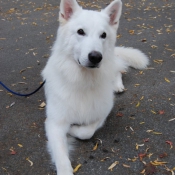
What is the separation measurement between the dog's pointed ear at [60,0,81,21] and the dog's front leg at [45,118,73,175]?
45.4 inches

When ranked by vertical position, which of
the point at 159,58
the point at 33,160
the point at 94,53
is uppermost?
the point at 94,53

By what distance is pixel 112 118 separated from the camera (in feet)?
11.9

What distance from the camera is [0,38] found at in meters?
6.72

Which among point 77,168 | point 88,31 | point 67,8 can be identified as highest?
point 67,8

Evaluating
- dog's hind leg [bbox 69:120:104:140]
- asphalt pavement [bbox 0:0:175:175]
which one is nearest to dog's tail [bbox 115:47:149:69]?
asphalt pavement [bbox 0:0:175:175]

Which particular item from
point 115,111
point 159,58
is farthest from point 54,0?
point 115,111

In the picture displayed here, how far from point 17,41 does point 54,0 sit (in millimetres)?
4472

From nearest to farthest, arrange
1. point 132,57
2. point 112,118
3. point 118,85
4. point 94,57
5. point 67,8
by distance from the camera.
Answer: point 94,57 → point 67,8 → point 112,118 → point 118,85 → point 132,57

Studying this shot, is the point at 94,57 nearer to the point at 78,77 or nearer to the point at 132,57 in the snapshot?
the point at 78,77

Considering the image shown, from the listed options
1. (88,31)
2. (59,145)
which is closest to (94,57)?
(88,31)

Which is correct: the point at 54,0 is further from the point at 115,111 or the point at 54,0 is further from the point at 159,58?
the point at 115,111

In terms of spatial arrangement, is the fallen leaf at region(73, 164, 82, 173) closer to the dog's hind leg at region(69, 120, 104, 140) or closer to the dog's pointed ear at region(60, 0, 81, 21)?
the dog's hind leg at region(69, 120, 104, 140)

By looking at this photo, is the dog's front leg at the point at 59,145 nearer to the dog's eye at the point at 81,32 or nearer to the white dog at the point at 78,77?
the white dog at the point at 78,77

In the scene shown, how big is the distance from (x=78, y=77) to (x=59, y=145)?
0.76m
